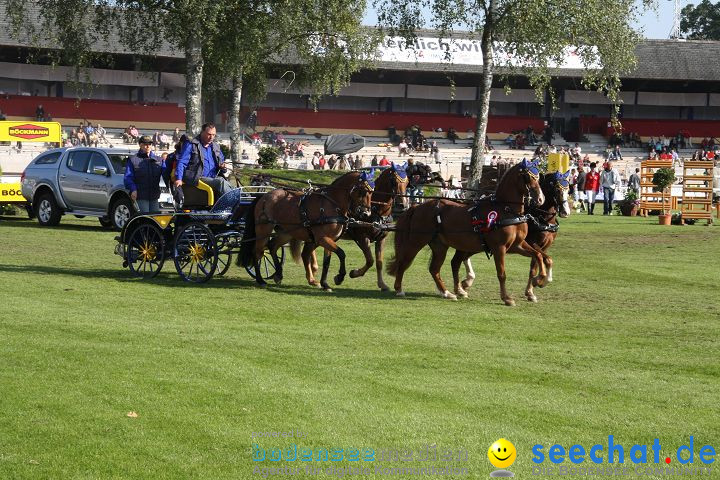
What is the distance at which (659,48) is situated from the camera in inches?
2436

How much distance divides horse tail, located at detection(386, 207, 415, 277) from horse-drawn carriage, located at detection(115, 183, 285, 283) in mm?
2380

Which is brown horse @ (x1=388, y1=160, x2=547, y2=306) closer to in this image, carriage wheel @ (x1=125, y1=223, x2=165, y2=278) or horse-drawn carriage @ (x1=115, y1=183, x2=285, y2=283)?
horse-drawn carriage @ (x1=115, y1=183, x2=285, y2=283)

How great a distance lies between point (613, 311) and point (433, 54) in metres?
43.6

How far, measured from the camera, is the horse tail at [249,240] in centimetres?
1653

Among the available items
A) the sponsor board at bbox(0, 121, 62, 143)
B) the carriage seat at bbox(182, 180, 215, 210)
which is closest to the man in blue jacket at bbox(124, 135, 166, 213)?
the carriage seat at bbox(182, 180, 215, 210)

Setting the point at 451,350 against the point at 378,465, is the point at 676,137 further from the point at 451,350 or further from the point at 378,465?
the point at 378,465

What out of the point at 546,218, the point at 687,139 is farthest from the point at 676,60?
the point at 546,218

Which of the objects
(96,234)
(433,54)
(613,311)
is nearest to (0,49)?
(433,54)

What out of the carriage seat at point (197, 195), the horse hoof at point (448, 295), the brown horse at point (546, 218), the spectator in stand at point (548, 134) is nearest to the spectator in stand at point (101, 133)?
the spectator in stand at point (548, 134)

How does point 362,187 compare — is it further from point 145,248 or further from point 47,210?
point 47,210

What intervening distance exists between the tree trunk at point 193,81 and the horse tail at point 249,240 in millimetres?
13676

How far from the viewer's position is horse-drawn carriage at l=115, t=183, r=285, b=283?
644 inches

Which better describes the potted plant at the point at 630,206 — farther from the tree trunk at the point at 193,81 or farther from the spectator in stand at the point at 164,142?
the spectator in stand at the point at 164,142

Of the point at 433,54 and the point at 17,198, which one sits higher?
the point at 433,54
